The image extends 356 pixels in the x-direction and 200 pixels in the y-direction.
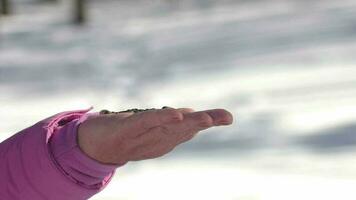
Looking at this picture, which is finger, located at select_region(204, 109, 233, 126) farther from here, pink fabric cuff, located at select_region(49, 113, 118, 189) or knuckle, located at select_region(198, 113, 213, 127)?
pink fabric cuff, located at select_region(49, 113, 118, 189)

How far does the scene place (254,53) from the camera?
4.97 m

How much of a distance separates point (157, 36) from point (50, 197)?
4.55 meters

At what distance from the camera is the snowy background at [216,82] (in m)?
2.86

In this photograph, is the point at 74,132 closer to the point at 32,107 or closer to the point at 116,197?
the point at 116,197

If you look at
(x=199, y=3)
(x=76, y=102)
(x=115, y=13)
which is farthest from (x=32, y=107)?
(x=199, y=3)

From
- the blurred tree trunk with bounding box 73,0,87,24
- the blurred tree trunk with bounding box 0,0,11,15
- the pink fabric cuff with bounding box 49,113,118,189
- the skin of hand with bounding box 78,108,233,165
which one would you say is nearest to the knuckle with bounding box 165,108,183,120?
the skin of hand with bounding box 78,108,233,165

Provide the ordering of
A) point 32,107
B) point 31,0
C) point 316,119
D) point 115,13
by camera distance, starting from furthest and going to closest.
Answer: point 31,0, point 115,13, point 32,107, point 316,119

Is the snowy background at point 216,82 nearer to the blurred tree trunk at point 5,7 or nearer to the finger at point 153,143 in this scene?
the blurred tree trunk at point 5,7

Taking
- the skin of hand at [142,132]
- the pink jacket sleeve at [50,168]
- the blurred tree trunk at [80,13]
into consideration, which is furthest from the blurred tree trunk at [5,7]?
the skin of hand at [142,132]

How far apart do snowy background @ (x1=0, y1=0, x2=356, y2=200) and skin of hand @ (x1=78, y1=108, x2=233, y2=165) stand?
4.98 feet

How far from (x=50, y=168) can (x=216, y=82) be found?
307 centimetres

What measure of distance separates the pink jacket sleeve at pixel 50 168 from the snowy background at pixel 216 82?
145cm

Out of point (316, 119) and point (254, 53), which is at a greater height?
point (254, 53)

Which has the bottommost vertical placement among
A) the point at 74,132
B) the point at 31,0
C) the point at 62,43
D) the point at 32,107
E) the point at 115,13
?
the point at 74,132
